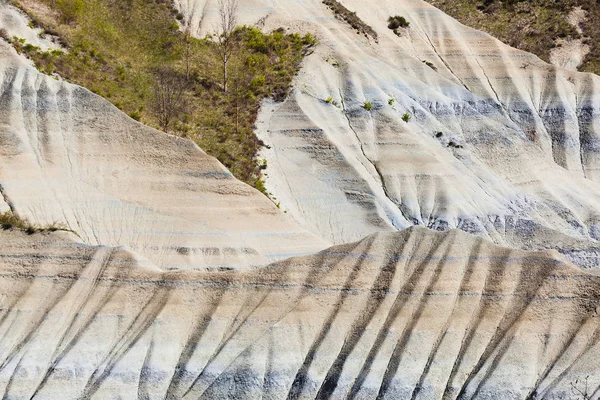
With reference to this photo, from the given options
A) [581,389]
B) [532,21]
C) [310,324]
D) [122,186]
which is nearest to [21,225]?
[122,186]

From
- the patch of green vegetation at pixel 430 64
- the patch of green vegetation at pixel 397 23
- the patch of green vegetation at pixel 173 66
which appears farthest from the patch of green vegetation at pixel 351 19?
the patch of green vegetation at pixel 173 66

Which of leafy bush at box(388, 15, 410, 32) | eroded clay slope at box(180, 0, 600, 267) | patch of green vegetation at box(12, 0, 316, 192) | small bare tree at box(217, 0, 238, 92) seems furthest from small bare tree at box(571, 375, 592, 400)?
leafy bush at box(388, 15, 410, 32)

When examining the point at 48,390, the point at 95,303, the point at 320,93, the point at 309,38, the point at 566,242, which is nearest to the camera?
the point at 48,390

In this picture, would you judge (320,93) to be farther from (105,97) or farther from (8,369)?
(8,369)

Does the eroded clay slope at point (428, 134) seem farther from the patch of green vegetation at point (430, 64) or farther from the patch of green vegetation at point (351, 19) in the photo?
the patch of green vegetation at point (351, 19)

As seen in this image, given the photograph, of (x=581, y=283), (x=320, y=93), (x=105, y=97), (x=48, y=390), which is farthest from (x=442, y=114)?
(x=48, y=390)

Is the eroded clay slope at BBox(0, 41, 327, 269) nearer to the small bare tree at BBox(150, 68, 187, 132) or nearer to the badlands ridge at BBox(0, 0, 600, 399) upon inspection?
the badlands ridge at BBox(0, 0, 600, 399)
